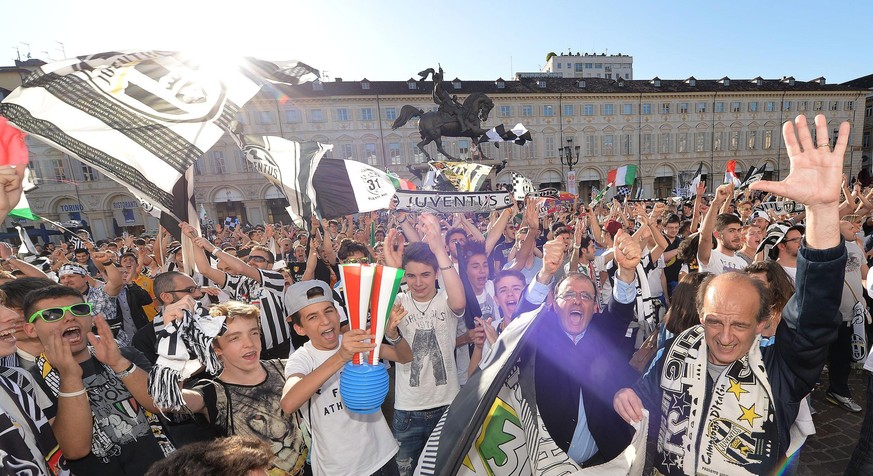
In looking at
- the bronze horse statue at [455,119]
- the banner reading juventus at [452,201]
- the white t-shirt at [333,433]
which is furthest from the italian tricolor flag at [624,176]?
the white t-shirt at [333,433]

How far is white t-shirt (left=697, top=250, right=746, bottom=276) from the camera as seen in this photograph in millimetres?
4039

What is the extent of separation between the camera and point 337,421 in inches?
86.0

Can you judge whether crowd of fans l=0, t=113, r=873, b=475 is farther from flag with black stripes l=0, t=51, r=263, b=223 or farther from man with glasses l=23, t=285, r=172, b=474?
flag with black stripes l=0, t=51, r=263, b=223

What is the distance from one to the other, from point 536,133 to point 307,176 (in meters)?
42.1

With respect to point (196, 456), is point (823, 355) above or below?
below

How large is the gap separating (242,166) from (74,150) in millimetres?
39188

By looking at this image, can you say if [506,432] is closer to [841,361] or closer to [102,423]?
[102,423]

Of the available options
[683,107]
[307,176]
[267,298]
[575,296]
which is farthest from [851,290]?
[683,107]

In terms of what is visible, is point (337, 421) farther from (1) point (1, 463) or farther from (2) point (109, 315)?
(2) point (109, 315)

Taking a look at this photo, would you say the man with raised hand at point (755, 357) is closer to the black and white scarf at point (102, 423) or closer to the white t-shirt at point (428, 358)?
the white t-shirt at point (428, 358)

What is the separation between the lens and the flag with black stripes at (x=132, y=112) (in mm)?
2205

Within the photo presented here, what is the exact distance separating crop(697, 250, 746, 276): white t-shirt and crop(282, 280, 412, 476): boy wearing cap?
344 centimetres

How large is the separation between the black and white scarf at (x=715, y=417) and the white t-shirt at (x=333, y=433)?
1.56 m

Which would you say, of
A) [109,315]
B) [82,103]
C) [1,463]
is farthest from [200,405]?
[109,315]
